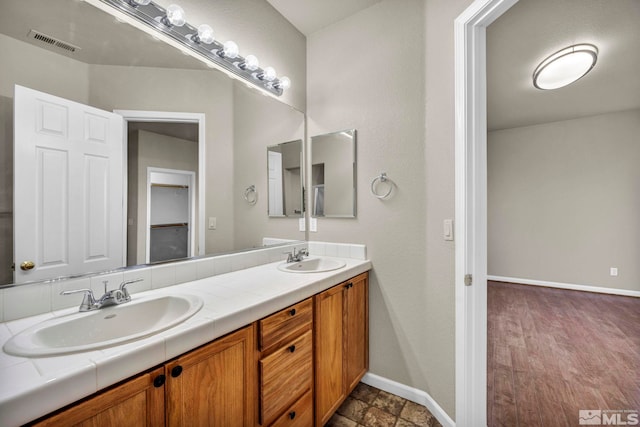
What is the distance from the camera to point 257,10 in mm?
1870

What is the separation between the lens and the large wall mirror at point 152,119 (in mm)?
935

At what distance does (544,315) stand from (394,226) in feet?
9.15

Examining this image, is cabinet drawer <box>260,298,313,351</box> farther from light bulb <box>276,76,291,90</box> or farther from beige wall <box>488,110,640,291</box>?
beige wall <box>488,110,640,291</box>

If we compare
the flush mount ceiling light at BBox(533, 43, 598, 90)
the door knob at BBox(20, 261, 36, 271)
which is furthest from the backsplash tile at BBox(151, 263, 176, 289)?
the flush mount ceiling light at BBox(533, 43, 598, 90)

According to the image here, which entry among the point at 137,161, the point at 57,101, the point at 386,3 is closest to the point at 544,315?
the point at 386,3

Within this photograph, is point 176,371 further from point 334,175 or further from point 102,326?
point 334,175

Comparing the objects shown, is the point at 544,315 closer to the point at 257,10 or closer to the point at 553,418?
the point at 553,418

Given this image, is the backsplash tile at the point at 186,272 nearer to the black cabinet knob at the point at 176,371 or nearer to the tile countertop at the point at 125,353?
the tile countertop at the point at 125,353

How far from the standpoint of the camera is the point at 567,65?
2.26 m

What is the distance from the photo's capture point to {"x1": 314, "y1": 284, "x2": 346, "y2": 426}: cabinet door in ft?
4.67

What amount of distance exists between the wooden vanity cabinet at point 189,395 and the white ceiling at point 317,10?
221 cm

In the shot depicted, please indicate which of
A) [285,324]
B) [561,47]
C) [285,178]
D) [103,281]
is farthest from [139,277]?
[561,47]

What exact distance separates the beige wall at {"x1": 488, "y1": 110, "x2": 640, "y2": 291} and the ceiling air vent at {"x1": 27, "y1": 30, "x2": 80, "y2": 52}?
18.1 feet

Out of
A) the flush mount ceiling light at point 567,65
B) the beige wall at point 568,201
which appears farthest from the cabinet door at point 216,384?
the beige wall at point 568,201
